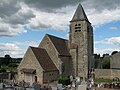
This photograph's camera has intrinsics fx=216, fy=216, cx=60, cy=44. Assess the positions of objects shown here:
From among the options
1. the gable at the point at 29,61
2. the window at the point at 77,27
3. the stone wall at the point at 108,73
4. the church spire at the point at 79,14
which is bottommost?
the stone wall at the point at 108,73

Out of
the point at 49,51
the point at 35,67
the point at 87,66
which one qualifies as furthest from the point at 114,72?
the point at 35,67

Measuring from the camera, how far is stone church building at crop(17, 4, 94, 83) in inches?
1328

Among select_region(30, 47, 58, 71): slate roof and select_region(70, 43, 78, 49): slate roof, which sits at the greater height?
Result: select_region(70, 43, 78, 49): slate roof

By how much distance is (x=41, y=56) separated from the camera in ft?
116

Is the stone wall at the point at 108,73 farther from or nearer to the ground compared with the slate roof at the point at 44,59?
nearer to the ground

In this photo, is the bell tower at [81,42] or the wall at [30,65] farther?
the bell tower at [81,42]

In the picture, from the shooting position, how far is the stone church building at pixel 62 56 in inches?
1328

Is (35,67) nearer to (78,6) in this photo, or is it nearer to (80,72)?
(80,72)

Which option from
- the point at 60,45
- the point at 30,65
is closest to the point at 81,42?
the point at 60,45

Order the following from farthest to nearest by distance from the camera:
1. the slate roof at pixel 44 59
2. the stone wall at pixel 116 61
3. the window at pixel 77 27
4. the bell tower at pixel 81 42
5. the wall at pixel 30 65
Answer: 1. the stone wall at pixel 116 61
2. the window at pixel 77 27
3. the bell tower at pixel 81 42
4. the slate roof at pixel 44 59
5. the wall at pixel 30 65

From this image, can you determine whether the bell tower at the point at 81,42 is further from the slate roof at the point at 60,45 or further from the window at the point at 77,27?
the slate roof at the point at 60,45

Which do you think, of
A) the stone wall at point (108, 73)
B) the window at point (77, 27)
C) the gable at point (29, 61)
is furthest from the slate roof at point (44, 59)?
the stone wall at point (108, 73)

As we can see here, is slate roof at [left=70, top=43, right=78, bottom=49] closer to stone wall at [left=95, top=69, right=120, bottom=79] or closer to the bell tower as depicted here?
the bell tower

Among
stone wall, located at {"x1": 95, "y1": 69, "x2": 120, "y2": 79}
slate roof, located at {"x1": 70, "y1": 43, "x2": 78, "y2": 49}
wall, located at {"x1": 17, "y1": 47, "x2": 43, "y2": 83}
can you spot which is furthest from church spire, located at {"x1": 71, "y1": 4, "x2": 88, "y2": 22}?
wall, located at {"x1": 17, "y1": 47, "x2": 43, "y2": 83}
